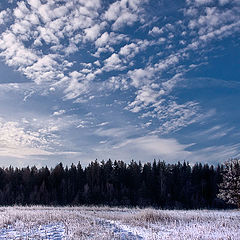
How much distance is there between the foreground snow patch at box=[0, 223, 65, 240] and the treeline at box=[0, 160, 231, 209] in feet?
204

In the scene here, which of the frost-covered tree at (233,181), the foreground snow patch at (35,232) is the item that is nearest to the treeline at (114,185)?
the frost-covered tree at (233,181)

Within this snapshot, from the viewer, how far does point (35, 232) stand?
470 inches

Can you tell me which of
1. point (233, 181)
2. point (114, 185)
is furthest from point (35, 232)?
point (114, 185)

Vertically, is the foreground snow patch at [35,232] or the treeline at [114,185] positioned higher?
the treeline at [114,185]

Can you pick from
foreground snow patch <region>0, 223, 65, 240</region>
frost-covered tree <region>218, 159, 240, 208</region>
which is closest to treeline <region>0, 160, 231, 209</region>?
frost-covered tree <region>218, 159, 240, 208</region>

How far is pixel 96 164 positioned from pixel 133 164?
11.7m

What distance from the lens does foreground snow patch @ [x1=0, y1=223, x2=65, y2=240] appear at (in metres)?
11.0

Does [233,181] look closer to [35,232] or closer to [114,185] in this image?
[35,232]

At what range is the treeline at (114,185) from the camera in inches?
2972

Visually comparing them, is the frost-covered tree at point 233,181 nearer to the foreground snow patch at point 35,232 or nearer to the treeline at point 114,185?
the foreground snow patch at point 35,232

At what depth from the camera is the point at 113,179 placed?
80.1 meters

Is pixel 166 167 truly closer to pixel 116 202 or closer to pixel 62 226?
pixel 116 202

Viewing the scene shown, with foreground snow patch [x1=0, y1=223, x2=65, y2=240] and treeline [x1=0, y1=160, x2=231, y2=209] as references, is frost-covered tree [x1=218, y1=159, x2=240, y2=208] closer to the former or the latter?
foreground snow patch [x1=0, y1=223, x2=65, y2=240]

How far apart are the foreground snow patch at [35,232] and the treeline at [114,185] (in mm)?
62203
